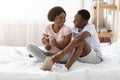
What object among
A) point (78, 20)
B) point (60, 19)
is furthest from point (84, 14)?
point (60, 19)

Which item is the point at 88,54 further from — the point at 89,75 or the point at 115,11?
the point at 115,11

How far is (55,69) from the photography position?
187cm

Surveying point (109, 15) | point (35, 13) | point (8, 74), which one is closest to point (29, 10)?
point (35, 13)

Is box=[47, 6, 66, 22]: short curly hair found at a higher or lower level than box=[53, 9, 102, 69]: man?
higher

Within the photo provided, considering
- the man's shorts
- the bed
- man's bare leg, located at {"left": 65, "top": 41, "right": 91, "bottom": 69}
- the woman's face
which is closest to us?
the bed

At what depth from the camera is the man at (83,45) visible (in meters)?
1.98

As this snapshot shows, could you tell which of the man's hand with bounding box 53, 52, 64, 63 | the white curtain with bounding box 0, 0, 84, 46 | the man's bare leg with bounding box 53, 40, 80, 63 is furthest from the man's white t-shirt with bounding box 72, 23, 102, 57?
the white curtain with bounding box 0, 0, 84, 46

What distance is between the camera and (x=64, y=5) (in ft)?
→ 12.5

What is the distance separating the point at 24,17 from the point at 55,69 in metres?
2.06

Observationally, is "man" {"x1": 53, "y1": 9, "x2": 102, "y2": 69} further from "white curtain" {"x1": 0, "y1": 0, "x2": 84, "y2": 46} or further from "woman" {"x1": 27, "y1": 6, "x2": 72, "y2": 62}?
"white curtain" {"x1": 0, "y1": 0, "x2": 84, "y2": 46}

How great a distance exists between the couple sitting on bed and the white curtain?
151cm

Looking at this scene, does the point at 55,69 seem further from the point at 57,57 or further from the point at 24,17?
the point at 24,17

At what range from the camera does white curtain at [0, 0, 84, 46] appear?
12.3 ft

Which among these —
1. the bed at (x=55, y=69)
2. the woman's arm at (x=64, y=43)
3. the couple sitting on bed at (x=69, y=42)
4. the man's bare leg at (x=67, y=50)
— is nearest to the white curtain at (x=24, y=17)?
the bed at (x=55, y=69)
